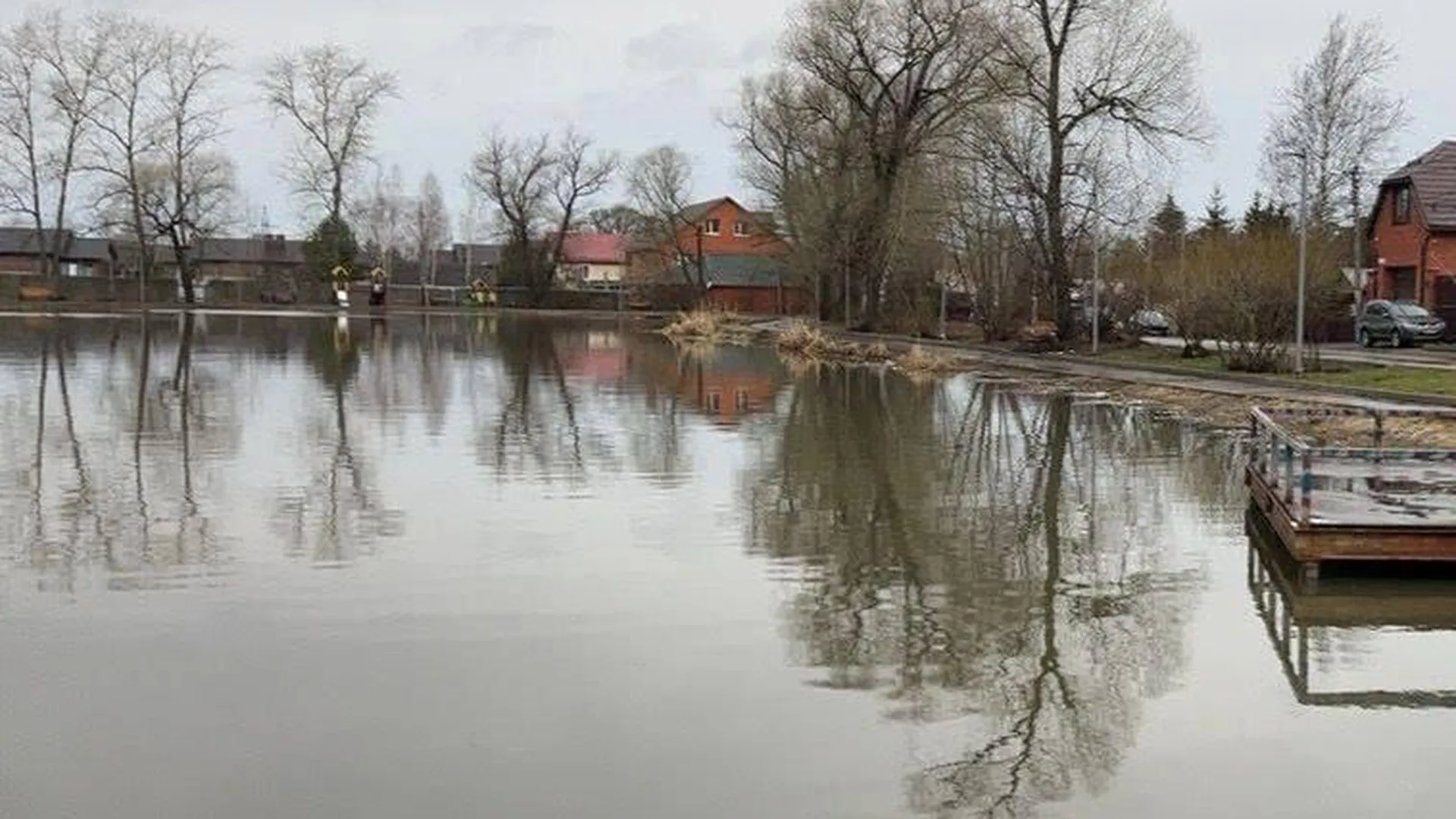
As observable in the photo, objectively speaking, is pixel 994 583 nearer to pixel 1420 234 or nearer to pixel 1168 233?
pixel 1420 234

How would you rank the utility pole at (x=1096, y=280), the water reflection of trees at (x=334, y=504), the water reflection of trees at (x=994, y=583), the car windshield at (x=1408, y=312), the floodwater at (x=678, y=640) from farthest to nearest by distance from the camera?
the car windshield at (x=1408, y=312), the utility pole at (x=1096, y=280), the water reflection of trees at (x=334, y=504), the water reflection of trees at (x=994, y=583), the floodwater at (x=678, y=640)

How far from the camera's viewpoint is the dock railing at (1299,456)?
466 inches

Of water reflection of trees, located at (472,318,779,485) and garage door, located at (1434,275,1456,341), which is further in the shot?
garage door, located at (1434,275,1456,341)

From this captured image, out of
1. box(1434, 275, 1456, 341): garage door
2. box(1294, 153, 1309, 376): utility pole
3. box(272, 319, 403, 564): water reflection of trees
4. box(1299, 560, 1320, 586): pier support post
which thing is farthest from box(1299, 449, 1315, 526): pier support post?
box(1434, 275, 1456, 341): garage door

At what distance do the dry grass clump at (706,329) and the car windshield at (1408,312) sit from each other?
25878 mm

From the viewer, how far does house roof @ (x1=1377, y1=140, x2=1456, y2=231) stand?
151 feet

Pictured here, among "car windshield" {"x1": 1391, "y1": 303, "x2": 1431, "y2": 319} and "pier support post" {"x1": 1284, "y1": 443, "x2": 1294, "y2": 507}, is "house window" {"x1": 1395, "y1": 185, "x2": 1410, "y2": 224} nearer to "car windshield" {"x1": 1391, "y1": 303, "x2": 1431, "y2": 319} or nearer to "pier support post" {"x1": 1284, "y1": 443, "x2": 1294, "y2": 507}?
"car windshield" {"x1": 1391, "y1": 303, "x2": 1431, "y2": 319}

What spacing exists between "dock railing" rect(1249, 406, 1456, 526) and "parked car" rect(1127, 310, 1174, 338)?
25.8 metres

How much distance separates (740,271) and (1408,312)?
2264 inches

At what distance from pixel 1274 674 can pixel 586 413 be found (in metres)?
17.1

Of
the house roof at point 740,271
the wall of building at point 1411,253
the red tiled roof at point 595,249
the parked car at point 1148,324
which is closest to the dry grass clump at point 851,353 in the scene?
the parked car at point 1148,324

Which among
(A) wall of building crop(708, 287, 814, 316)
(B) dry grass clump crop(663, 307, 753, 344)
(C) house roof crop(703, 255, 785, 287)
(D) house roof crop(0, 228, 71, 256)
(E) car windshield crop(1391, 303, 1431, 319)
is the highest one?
(D) house roof crop(0, 228, 71, 256)

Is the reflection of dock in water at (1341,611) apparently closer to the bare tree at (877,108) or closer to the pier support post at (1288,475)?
the pier support post at (1288,475)

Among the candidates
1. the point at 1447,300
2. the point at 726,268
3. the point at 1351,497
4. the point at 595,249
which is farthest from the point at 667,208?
the point at 1351,497
